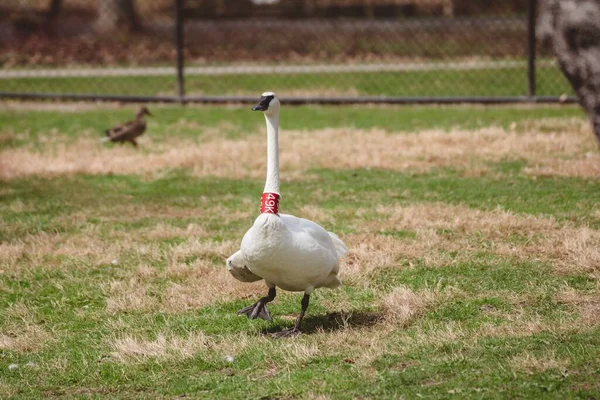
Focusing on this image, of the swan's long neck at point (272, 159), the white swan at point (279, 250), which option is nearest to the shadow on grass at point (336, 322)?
the white swan at point (279, 250)

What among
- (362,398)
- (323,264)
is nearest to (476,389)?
(362,398)

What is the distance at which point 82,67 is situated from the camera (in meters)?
19.8

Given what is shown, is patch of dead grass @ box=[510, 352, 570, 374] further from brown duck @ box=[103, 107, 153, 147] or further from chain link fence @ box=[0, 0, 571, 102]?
chain link fence @ box=[0, 0, 571, 102]

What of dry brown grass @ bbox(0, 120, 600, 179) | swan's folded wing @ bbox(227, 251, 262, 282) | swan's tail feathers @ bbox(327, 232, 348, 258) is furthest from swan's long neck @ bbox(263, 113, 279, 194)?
dry brown grass @ bbox(0, 120, 600, 179)

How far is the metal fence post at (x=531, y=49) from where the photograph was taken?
1420cm

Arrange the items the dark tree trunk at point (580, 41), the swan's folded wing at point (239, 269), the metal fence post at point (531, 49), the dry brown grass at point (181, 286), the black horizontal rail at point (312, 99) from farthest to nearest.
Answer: the metal fence post at point (531, 49) < the black horizontal rail at point (312, 99) < the dry brown grass at point (181, 286) < the swan's folded wing at point (239, 269) < the dark tree trunk at point (580, 41)

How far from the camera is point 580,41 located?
2.87 metres

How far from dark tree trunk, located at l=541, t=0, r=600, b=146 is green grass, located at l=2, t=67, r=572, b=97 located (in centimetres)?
1239

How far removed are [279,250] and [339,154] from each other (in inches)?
231

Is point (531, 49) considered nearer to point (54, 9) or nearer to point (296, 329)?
point (54, 9)

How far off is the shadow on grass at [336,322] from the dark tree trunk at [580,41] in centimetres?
285

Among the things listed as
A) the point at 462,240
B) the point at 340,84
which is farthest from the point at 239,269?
the point at 340,84

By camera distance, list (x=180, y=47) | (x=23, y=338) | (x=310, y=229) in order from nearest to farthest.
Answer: (x=310, y=229) → (x=23, y=338) → (x=180, y=47)

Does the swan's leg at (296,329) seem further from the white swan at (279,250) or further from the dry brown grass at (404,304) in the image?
the dry brown grass at (404,304)
